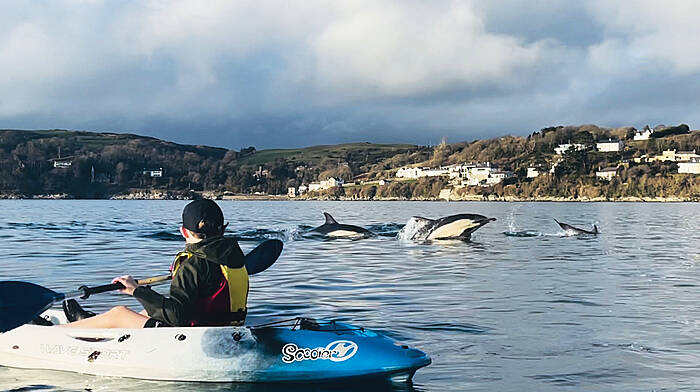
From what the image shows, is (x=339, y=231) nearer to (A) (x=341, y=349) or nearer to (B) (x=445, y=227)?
(B) (x=445, y=227)

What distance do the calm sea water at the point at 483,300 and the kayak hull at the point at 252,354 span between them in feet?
0.74

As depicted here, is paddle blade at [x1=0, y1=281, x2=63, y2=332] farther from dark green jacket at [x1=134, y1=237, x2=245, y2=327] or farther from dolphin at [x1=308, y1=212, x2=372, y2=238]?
dolphin at [x1=308, y1=212, x2=372, y2=238]

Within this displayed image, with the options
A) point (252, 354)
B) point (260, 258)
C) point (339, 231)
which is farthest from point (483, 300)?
point (339, 231)

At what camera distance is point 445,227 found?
3641 centimetres

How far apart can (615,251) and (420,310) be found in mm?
18765

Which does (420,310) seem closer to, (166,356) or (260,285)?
(260,285)

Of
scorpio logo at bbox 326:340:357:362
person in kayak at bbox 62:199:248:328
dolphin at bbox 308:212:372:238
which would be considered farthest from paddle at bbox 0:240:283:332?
dolphin at bbox 308:212:372:238

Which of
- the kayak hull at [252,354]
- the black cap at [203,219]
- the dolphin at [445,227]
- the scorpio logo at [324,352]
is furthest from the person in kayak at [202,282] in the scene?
the dolphin at [445,227]

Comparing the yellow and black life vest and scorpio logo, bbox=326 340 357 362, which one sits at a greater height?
the yellow and black life vest

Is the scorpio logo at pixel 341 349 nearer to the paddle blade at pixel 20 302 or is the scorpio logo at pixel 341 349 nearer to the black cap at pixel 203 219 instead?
the black cap at pixel 203 219

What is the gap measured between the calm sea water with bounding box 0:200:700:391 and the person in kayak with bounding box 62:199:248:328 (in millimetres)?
1092

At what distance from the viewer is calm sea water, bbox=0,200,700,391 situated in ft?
35.4

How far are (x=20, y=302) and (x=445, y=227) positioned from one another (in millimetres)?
27109

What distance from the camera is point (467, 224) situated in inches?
1423
